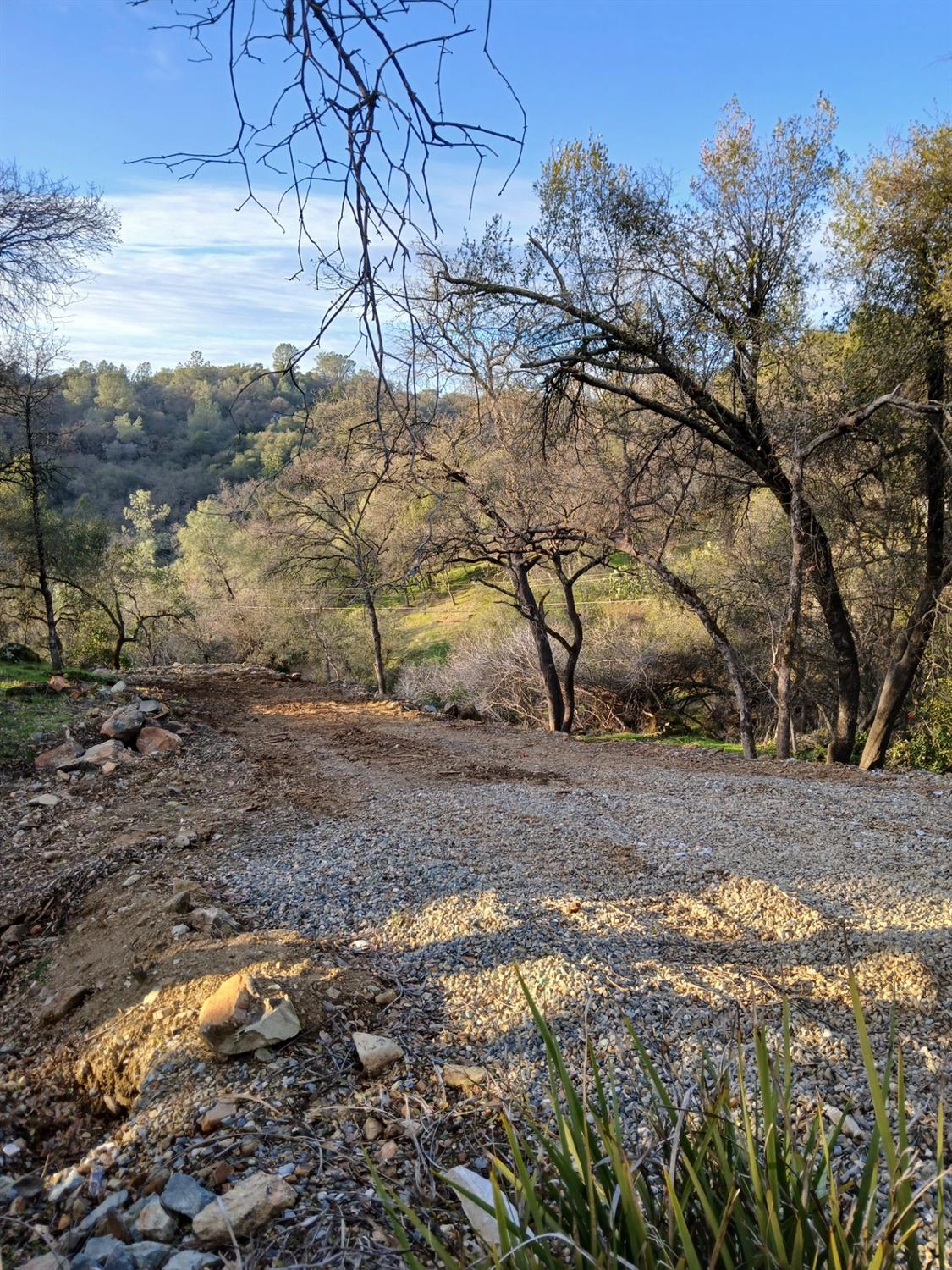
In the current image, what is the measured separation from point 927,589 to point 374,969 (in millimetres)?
9459

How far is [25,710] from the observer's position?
835 cm

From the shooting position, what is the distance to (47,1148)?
2148 mm

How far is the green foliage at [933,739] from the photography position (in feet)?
30.3

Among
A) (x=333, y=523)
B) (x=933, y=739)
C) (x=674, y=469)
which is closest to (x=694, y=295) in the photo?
(x=674, y=469)

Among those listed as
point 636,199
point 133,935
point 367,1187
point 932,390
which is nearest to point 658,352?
point 636,199

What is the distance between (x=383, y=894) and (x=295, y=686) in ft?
34.2

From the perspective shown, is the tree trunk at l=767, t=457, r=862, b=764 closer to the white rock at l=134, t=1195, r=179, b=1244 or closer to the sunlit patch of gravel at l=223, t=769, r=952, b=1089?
the sunlit patch of gravel at l=223, t=769, r=952, b=1089

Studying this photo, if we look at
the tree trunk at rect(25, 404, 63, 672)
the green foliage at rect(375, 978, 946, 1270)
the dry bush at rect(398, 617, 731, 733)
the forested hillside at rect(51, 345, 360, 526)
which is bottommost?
the dry bush at rect(398, 617, 731, 733)

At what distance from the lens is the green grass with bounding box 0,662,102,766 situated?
6965mm

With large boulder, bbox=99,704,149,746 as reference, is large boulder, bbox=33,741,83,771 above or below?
below

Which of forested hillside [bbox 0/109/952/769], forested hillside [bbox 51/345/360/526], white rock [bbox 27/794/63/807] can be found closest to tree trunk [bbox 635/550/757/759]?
forested hillside [bbox 0/109/952/769]

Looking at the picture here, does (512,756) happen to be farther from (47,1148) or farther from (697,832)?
(47,1148)

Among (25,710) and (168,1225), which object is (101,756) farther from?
(168,1225)

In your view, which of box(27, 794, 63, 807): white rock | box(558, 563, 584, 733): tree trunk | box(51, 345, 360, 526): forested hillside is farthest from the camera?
box(51, 345, 360, 526): forested hillside
